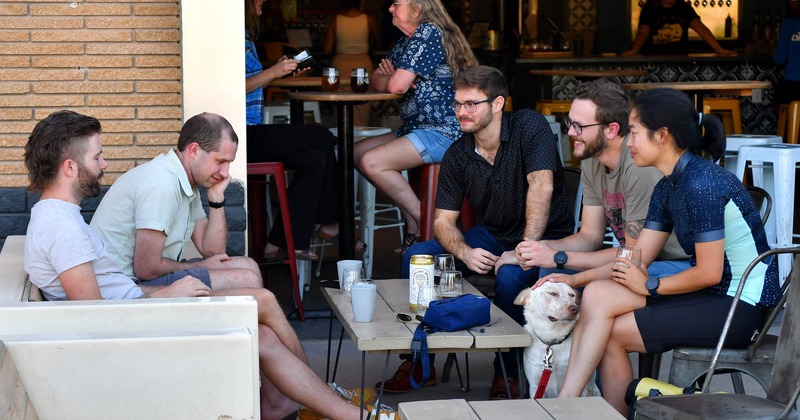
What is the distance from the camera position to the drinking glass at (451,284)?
3.93m

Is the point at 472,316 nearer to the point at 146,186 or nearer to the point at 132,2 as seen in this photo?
the point at 146,186

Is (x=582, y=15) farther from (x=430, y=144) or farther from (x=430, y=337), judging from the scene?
(x=430, y=337)

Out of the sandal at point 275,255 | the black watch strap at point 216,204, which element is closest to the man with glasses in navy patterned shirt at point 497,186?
the black watch strap at point 216,204

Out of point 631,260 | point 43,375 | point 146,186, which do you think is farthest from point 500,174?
point 43,375

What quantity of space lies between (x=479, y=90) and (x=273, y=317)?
4.39 feet

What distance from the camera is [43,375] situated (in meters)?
2.88

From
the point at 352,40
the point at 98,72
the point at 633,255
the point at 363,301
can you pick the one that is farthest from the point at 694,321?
the point at 352,40

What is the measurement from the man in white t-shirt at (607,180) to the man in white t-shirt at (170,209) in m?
1.18

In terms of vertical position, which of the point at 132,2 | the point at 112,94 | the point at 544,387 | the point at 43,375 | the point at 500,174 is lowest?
the point at 544,387

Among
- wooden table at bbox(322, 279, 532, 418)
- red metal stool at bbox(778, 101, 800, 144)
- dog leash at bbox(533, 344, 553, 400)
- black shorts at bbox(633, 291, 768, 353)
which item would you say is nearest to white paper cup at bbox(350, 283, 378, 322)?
wooden table at bbox(322, 279, 532, 418)

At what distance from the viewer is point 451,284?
3.96 meters

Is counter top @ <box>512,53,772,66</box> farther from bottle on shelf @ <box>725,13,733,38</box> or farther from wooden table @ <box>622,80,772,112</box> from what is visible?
wooden table @ <box>622,80,772,112</box>

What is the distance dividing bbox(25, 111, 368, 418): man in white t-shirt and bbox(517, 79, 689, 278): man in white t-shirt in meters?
1.02

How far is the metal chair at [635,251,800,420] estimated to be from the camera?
2924mm
